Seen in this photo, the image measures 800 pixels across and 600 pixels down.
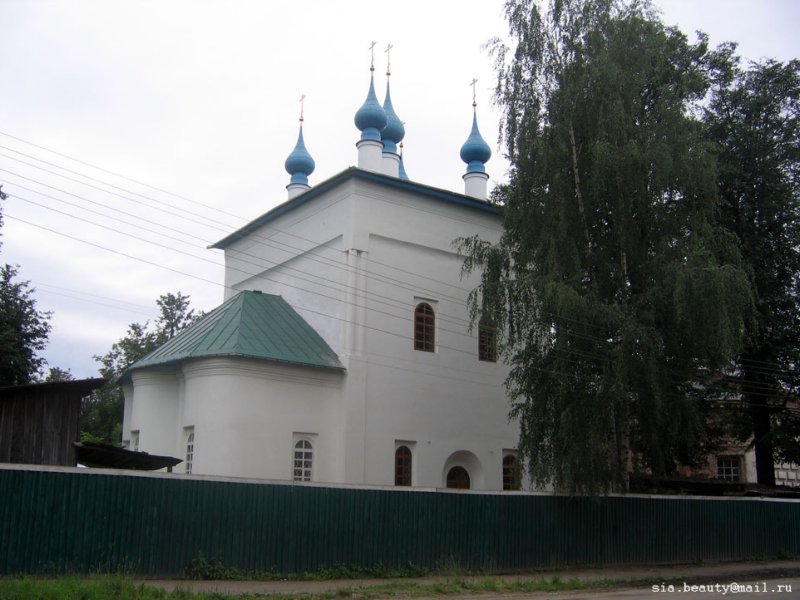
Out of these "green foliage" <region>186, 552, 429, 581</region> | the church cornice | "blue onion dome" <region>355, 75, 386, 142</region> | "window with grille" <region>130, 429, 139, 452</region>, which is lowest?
"green foliage" <region>186, 552, 429, 581</region>

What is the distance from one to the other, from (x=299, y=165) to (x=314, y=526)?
54.8 ft

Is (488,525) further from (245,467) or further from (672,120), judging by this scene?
(672,120)

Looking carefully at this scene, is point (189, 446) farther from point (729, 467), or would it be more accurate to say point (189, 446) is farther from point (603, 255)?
point (729, 467)

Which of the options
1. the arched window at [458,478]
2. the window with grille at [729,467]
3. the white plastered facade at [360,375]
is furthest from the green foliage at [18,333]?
the window with grille at [729,467]

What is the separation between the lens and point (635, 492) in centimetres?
1852

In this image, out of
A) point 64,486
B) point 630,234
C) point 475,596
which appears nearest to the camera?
point 64,486

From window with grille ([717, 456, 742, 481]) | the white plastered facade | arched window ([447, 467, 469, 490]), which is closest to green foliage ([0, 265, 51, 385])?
the white plastered facade

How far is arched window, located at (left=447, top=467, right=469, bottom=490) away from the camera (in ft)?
68.5

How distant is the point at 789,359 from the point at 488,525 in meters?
13.0

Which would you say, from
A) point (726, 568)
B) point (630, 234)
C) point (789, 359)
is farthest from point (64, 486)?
point (789, 359)

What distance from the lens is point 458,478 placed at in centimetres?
2105

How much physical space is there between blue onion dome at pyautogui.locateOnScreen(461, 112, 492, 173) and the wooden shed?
15.6 m

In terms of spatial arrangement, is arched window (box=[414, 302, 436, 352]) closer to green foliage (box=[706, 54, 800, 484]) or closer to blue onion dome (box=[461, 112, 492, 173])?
blue onion dome (box=[461, 112, 492, 173])

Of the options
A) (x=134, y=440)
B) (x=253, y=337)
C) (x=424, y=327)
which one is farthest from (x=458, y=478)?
(x=134, y=440)
